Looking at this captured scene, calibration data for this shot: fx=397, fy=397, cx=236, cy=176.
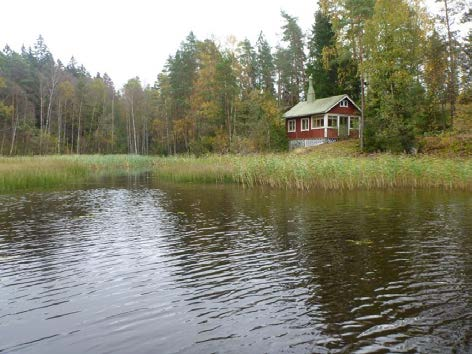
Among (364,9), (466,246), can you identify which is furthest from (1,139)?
(466,246)

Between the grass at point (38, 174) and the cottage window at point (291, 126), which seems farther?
the cottage window at point (291, 126)

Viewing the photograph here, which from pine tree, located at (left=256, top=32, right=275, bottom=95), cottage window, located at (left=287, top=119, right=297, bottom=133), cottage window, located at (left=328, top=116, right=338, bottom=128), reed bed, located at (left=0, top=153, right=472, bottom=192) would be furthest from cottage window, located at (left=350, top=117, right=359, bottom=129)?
reed bed, located at (left=0, top=153, right=472, bottom=192)

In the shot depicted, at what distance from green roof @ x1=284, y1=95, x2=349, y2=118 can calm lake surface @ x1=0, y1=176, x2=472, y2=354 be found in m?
28.3

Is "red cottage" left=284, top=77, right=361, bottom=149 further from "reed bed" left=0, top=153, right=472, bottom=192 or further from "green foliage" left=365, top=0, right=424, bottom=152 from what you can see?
"reed bed" left=0, top=153, right=472, bottom=192

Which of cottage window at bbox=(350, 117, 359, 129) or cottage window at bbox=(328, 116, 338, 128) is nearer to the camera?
cottage window at bbox=(328, 116, 338, 128)

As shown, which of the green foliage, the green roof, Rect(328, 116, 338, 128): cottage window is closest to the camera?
the green foliage

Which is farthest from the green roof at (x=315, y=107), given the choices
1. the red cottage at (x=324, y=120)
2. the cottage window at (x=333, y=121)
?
the cottage window at (x=333, y=121)

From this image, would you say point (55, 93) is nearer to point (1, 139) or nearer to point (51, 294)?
point (1, 139)

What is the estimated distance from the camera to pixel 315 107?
4134 centimetres

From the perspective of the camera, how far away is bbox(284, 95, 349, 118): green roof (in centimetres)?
3941

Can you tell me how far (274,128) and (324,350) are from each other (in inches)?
1481

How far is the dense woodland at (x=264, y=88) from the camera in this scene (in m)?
28.1

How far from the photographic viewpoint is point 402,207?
12500 mm

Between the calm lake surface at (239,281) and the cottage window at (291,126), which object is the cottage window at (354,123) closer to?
the cottage window at (291,126)
